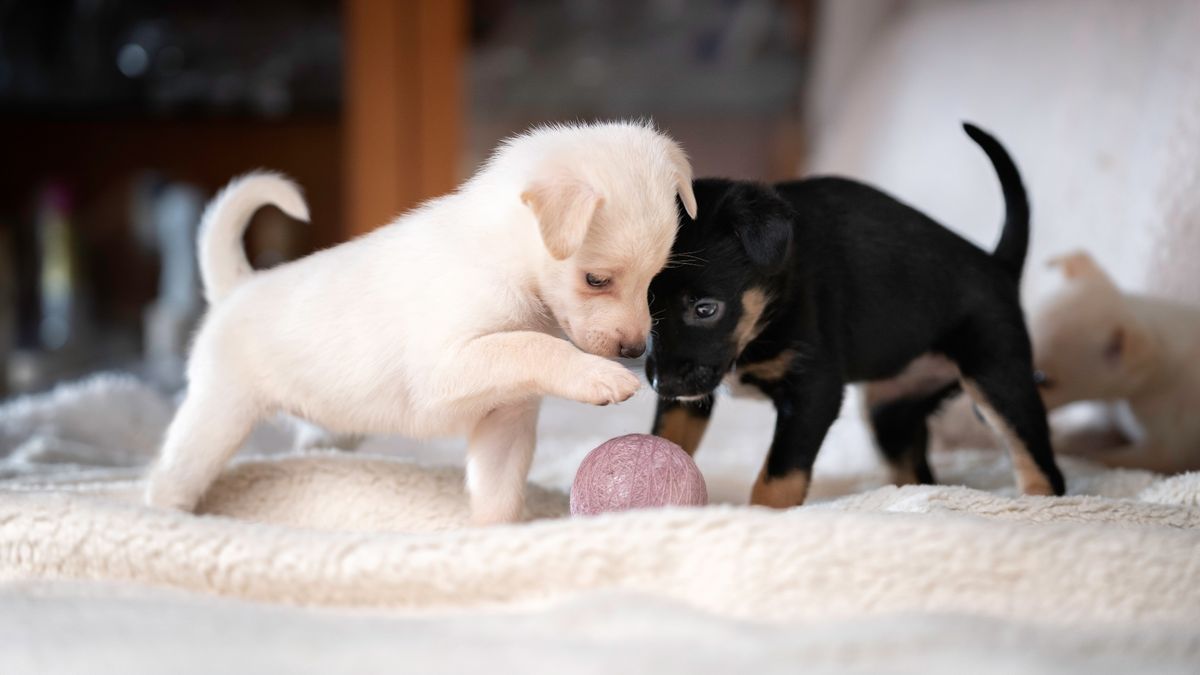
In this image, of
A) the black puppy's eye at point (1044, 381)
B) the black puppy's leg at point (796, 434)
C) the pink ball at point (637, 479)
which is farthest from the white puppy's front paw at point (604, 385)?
the black puppy's eye at point (1044, 381)

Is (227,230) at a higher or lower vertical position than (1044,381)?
higher

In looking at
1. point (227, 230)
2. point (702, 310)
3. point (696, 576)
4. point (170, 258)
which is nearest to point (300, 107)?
point (170, 258)

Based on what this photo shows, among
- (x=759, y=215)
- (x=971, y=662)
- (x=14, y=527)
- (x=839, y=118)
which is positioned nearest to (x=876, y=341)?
(x=759, y=215)

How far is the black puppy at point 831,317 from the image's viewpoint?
1345mm

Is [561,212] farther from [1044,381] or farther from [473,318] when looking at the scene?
[1044,381]

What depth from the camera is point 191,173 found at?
373 cm

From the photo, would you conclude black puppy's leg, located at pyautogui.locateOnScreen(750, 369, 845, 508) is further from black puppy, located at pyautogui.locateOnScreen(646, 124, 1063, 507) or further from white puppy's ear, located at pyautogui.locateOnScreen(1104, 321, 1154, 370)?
white puppy's ear, located at pyautogui.locateOnScreen(1104, 321, 1154, 370)

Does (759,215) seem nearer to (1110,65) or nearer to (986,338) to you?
(986,338)

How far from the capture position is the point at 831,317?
1.49 meters

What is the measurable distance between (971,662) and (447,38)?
3342 mm

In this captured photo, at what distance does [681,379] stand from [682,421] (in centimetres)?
23

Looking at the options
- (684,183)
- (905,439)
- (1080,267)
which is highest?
(684,183)

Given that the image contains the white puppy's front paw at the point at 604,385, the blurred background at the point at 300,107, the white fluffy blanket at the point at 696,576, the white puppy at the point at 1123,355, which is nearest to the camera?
the white fluffy blanket at the point at 696,576

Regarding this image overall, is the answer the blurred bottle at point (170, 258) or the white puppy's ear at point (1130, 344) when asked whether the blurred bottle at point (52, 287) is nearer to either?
the blurred bottle at point (170, 258)
